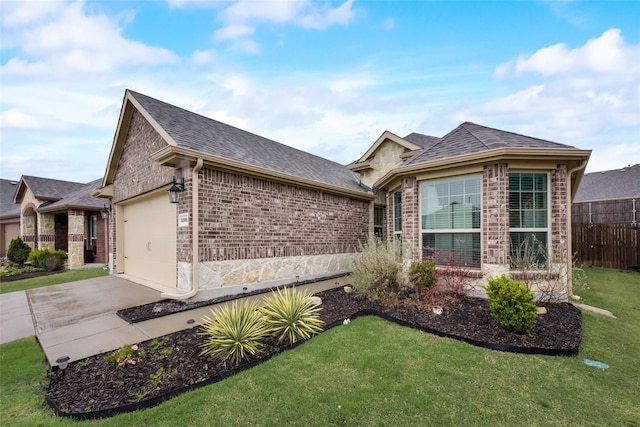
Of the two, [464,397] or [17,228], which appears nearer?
[464,397]

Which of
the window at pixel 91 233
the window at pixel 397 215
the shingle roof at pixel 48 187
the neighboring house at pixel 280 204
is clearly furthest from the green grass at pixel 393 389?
Answer: the shingle roof at pixel 48 187

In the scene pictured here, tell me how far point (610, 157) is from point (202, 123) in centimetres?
3367

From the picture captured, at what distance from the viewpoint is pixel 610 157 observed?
2475cm

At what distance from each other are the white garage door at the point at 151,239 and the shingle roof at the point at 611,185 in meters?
21.9

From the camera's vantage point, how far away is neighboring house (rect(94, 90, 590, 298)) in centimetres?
599

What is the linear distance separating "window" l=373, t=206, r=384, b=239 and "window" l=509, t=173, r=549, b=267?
5.68 meters

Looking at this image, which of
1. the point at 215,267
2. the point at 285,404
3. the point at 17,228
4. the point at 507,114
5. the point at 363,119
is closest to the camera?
the point at 285,404

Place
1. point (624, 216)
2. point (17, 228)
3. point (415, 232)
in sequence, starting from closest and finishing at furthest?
point (415, 232)
point (624, 216)
point (17, 228)

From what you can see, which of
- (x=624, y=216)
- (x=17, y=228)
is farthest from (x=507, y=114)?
(x=17, y=228)

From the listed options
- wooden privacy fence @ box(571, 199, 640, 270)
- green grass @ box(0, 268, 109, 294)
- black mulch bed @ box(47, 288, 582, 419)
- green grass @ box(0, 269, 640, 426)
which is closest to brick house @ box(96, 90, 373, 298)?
green grass @ box(0, 268, 109, 294)

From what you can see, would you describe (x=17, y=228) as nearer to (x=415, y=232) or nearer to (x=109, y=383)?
(x=109, y=383)

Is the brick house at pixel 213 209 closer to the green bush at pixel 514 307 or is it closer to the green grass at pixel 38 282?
the green grass at pixel 38 282

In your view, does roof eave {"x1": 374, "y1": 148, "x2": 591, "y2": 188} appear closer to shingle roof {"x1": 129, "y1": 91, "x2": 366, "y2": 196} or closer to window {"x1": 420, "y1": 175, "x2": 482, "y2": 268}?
window {"x1": 420, "y1": 175, "x2": 482, "y2": 268}

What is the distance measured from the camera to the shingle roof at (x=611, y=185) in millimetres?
15656
